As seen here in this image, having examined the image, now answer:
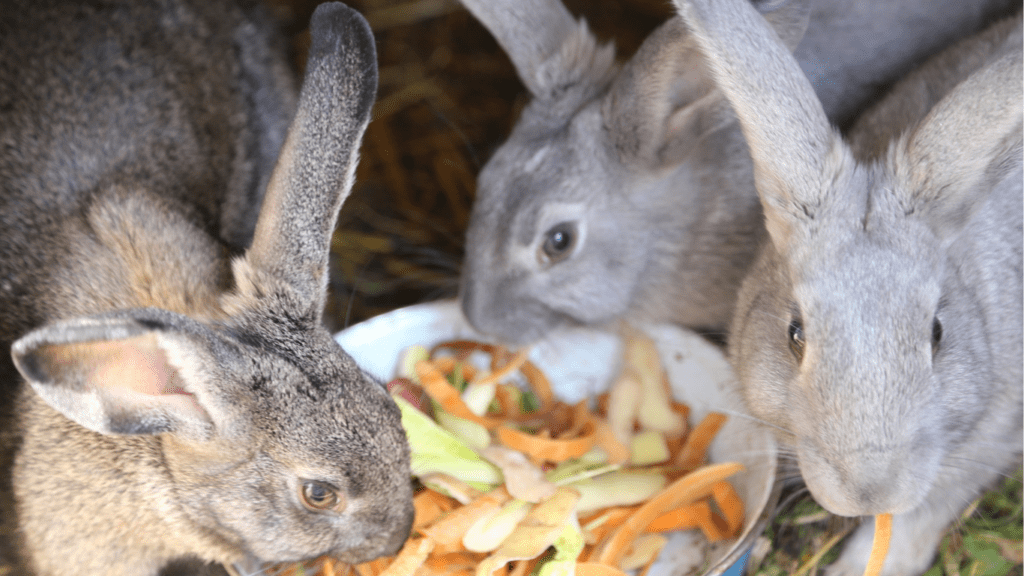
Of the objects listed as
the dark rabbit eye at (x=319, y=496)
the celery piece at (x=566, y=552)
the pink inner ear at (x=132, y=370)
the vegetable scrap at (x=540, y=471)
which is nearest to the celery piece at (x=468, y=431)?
the vegetable scrap at (x=540, y=471)

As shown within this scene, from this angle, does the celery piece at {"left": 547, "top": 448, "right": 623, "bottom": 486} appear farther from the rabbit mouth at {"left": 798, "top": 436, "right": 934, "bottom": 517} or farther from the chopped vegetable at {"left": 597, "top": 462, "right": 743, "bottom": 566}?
the rabbit mouth at {"left": 798, "top": 436, "right": 934, "bottom": 517}

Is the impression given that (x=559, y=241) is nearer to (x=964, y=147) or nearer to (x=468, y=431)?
(x=468, y=431)

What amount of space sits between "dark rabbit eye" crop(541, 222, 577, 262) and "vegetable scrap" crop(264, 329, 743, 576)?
0.29 m

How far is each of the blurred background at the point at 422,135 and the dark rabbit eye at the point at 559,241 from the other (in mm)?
539

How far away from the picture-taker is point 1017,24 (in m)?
2.27

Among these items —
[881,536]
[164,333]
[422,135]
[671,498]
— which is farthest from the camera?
[422,135]

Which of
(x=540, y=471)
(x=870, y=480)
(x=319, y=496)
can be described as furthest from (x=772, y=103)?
(x=319, y=496)

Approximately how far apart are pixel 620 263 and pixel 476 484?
70 centimetres

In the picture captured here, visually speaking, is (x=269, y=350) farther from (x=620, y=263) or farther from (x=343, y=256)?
(x=343, y=256)

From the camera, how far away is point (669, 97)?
7.03 feet

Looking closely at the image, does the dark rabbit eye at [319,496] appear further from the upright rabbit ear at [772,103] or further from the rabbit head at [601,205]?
the upright rabbit ear at [772,103]

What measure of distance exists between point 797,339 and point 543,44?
117 centimetres

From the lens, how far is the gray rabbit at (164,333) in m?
1.45

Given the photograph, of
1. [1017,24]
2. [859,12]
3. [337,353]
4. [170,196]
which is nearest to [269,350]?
[337,353]
